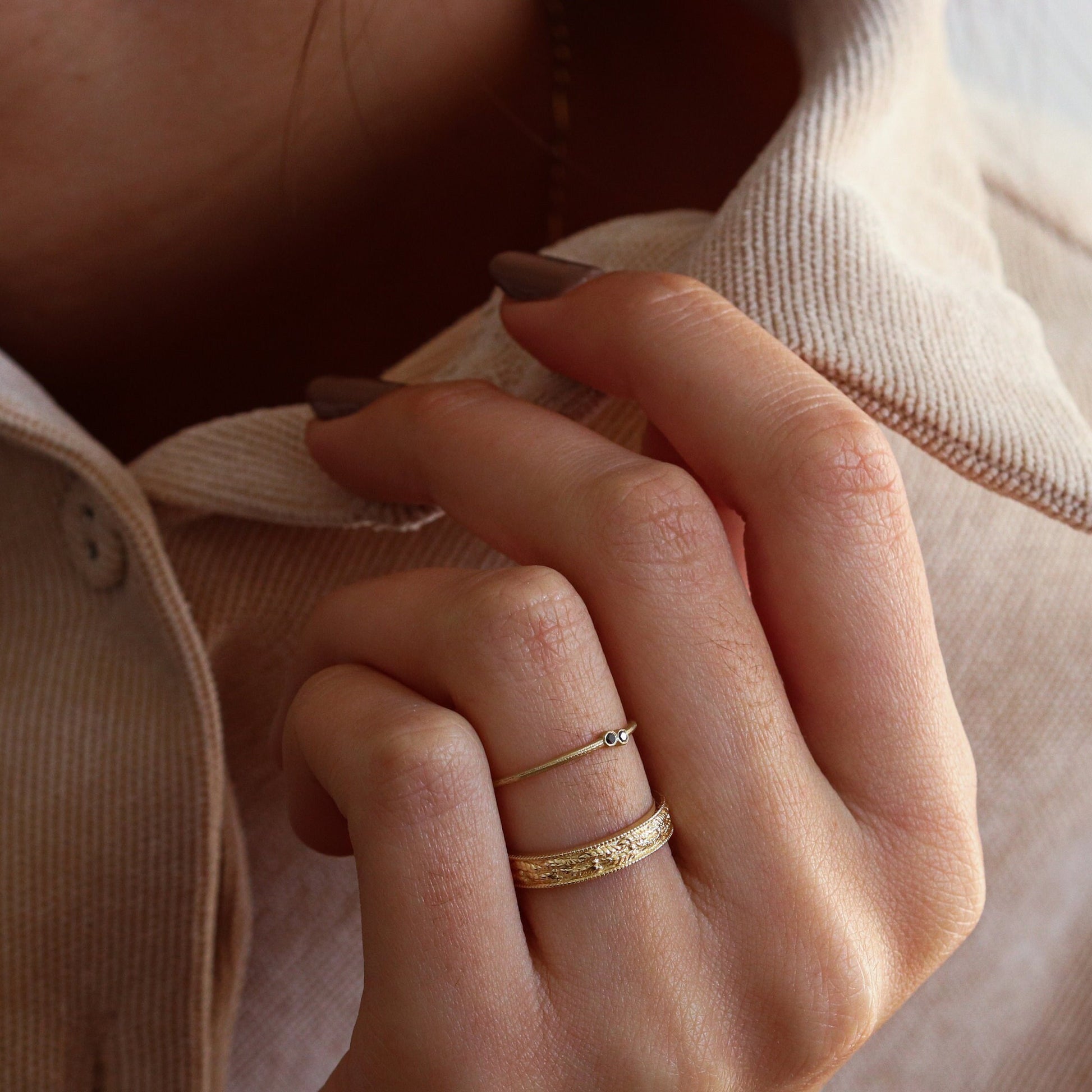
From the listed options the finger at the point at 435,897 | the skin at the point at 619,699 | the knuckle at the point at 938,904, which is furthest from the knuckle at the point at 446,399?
the knuckle at the point at 938,904

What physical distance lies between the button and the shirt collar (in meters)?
0.02

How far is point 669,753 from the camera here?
0.31 metres

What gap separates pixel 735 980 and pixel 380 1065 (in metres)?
0.11

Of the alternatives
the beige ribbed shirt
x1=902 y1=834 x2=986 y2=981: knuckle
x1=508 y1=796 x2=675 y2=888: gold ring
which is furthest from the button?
x1=902 y1=834 x2=986 y2=981: knuckle

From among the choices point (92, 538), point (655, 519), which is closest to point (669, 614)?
point (655, 519)

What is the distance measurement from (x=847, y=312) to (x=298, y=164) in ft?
0.98

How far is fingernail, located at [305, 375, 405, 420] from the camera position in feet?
1.34

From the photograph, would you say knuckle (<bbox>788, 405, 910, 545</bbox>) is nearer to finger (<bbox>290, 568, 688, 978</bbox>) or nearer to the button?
finger (<bbox>290, 568, 688, 978</bbox>)

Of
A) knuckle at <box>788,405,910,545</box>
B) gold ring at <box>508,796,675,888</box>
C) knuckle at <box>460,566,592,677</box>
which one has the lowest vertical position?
gold ring at <box>508,796,675,888</box>

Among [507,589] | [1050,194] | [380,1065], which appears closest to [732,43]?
[1050,194]

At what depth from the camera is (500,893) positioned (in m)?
0.29

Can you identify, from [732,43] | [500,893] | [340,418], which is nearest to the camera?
[500,893]

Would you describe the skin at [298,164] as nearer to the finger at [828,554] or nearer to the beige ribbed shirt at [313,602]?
the beige ribbed shirt at [313,602]

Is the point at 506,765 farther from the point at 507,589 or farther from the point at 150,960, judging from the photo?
the point at 150,960
